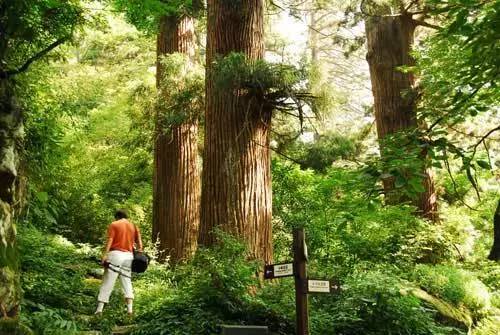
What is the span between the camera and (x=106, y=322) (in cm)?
702

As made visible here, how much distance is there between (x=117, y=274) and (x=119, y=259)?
9.5 inches

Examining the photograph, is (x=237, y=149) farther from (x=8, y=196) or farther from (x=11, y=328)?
(x=11, y=328)

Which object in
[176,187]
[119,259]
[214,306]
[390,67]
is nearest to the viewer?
[214,306]

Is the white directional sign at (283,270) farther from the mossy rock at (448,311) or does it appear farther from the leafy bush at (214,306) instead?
the mossy rock at (448,311)

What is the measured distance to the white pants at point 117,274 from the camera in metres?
7.46

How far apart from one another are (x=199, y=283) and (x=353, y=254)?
368 centimetres

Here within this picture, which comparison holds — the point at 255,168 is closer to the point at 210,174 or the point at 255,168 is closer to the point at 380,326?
the point at 210,174

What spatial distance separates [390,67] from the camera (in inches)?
533

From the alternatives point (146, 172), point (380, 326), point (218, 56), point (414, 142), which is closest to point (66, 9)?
point (218, 56)

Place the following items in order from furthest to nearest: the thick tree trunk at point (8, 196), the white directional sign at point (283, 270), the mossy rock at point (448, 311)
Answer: the mossy rock at point (448, 311), the white directional sign at point (283, 270), the thick tree trunk at point (8, 196)

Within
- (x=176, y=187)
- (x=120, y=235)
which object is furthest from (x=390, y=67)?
(x=120, y=235)

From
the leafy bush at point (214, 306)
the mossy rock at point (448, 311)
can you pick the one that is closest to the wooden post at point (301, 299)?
the leafy bush at point (214, 306)

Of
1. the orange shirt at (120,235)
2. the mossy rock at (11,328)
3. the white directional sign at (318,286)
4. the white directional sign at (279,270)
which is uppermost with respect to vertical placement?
the orange shirt at (120,235)

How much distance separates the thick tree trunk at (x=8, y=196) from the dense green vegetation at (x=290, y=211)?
404mm
